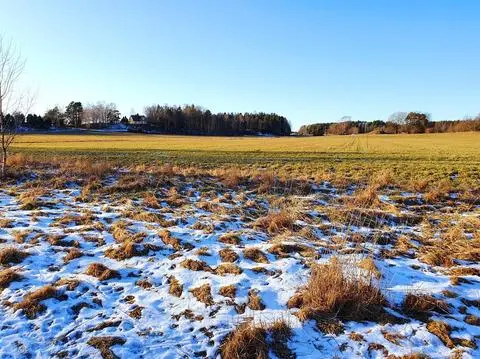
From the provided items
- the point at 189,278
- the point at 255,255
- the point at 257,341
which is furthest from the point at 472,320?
the point at 189,278

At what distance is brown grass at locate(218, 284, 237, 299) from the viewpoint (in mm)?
4957

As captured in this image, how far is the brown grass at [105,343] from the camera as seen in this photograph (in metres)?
3.80

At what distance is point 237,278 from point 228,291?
41 cm

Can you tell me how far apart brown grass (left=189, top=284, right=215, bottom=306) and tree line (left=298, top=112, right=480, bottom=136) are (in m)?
110

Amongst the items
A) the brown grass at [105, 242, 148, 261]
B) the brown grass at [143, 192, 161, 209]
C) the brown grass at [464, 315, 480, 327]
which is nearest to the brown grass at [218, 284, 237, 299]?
the brown grass at [105, 242, 148, 261]

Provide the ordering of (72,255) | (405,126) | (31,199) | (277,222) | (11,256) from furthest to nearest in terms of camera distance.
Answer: (405,126)
(31,199)
(277,222)
(72,255)
(11,256)

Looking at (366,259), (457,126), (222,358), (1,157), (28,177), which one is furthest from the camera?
(457,126)

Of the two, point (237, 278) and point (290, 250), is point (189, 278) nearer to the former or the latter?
point (237, 278)

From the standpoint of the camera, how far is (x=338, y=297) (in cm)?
457

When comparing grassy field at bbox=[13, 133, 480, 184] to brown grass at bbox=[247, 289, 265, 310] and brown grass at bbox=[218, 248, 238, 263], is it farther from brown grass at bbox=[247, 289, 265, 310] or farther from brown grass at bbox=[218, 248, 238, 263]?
brown grass at bbox=[247, 289, 265, 310]

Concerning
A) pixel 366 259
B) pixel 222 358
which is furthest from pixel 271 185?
pixel 222 358

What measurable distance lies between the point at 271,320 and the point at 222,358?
2.70 feet

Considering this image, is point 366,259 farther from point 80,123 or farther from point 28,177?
point 80,123

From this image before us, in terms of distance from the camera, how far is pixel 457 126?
9875 centimetres
